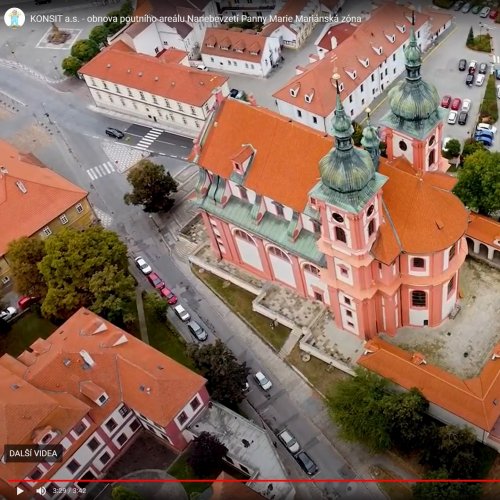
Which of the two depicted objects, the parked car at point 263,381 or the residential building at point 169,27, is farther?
the residential building at point 169,27

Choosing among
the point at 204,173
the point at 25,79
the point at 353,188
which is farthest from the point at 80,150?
the point at 353,188

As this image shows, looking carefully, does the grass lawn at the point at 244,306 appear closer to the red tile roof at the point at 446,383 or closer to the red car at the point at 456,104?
the red tile roof at the point at 446,383

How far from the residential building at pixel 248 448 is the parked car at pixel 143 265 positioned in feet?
83.7

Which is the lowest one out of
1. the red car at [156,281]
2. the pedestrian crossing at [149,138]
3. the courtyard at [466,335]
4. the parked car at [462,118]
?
the courtyard at [466,335]

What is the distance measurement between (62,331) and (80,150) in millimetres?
47528

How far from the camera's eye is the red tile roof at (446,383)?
6575 cm

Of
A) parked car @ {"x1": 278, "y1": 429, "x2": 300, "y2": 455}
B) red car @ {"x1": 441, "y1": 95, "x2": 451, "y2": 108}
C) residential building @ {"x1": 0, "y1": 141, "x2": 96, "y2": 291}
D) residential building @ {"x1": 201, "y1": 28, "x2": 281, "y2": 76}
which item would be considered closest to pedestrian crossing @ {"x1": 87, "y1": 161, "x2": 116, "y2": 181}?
residential building @ {"x1": 0, "y1": 141, "x2": 96, "y2": 291}

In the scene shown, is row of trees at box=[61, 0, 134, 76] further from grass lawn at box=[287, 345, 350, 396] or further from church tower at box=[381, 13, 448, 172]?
grass lawn at box=[287, 345, 350, 396]

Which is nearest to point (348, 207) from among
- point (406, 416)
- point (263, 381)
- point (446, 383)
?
point (446, 383)

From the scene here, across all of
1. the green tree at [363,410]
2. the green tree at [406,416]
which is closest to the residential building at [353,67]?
the green tree at [363,410]

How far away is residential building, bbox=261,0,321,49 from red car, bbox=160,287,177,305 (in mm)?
59677

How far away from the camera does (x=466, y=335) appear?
75812 mm

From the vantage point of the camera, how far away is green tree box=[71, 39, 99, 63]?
128 metres

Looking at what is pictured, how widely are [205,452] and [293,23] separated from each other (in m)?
87.8
